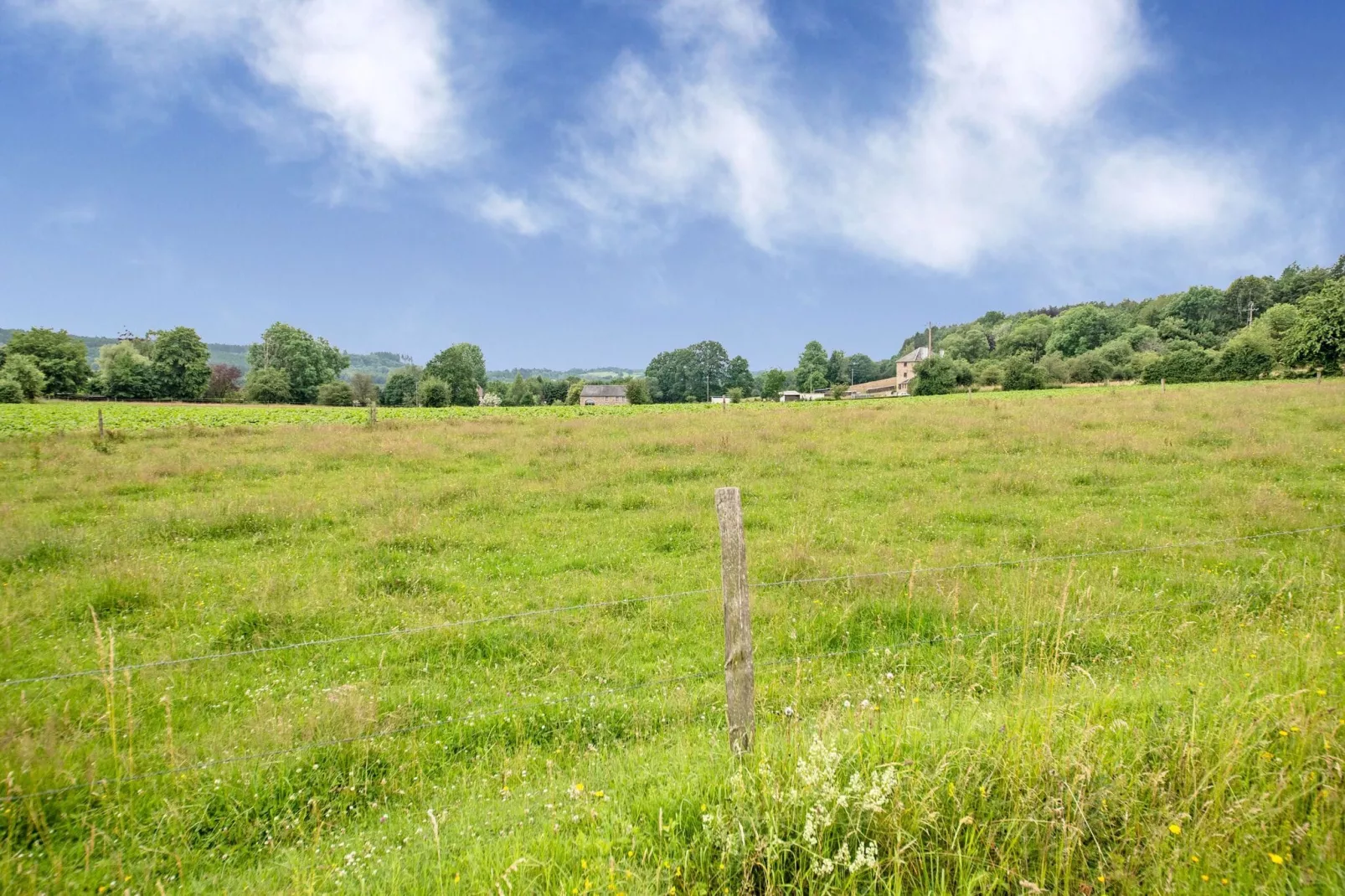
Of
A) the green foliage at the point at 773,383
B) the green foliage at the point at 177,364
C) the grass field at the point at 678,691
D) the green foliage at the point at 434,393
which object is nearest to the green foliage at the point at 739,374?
the green foliage at the point at 773,383

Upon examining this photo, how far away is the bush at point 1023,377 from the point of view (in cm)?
8675

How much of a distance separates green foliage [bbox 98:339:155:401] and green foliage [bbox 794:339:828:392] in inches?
5064

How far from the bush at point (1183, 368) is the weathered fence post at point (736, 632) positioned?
85.6 metres

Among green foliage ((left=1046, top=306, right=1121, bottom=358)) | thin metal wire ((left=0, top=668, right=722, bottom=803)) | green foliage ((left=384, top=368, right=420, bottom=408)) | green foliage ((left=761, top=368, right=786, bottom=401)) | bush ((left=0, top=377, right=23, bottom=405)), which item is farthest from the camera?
green foliage ((left=761, top=368, right=786, bottom=401))

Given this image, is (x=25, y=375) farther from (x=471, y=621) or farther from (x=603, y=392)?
(x=603, y=392)

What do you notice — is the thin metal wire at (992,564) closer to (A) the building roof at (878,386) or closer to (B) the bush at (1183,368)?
(B) the bush at (1183,368)

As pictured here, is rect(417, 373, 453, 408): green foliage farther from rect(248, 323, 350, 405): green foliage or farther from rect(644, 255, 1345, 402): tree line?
rect(644, 255, 1345, 402): tree line

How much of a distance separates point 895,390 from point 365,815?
14636 centimetres

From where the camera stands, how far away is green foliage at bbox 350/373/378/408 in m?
110

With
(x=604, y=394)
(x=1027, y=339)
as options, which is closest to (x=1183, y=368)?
(x=1027, y=339)

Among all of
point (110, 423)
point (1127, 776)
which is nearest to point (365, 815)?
point (1127, 776)

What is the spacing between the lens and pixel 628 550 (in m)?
11.3

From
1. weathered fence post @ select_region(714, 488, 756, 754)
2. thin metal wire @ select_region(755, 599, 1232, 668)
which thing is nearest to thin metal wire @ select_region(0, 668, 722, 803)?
thin metal wire @ select_region(755, 599, 1232, 668)

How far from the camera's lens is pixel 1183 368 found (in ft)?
231
